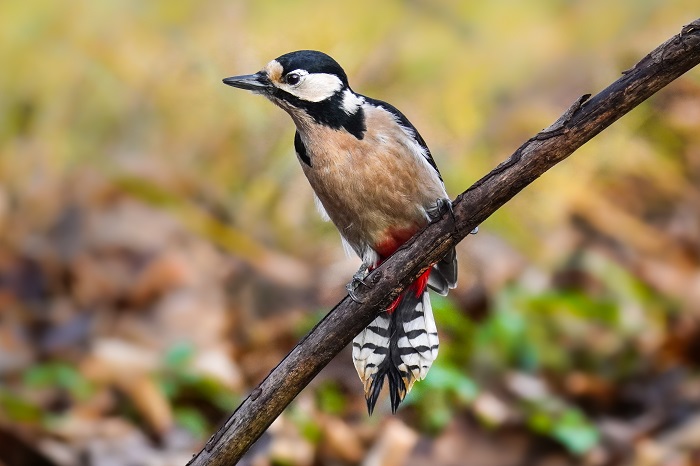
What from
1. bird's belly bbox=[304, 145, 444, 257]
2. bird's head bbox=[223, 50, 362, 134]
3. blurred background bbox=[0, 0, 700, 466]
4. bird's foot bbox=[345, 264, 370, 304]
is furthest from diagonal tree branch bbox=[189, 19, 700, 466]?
blurred background bbox=[0, 0, 700, 466]

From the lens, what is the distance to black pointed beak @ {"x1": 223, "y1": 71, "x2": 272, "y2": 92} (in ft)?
8.64

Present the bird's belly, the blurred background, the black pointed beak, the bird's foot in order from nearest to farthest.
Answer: the bird's foot < the black pointed beak < the bird's belly < the blurred background

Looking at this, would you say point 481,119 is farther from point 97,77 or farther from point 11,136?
point 11,136

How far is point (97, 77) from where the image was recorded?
5715 mm

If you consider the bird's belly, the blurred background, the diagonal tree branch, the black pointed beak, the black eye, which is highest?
the blurred background

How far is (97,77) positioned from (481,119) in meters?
2.29

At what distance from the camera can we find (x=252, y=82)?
267 cm

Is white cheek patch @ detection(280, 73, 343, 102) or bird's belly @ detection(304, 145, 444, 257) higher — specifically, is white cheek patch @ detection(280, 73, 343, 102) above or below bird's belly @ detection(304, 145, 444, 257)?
above

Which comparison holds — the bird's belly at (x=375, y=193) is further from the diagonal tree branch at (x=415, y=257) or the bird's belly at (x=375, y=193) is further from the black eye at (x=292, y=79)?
the diagonal tree branch at (x=415, y=257)

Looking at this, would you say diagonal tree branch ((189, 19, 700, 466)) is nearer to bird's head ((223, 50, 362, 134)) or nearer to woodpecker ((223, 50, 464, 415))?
woodpecker ((223, 50, 464, 415))

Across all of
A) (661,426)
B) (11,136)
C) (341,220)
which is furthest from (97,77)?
(661,426)

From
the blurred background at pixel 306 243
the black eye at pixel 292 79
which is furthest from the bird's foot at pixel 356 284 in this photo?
the blurred background at pixel 306 243

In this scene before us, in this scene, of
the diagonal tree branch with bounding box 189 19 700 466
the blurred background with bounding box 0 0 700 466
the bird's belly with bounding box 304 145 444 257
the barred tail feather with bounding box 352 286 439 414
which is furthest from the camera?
the blurred background with bounding box 0 0 700 466

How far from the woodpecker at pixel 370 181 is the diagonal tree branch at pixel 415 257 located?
0.69ft
